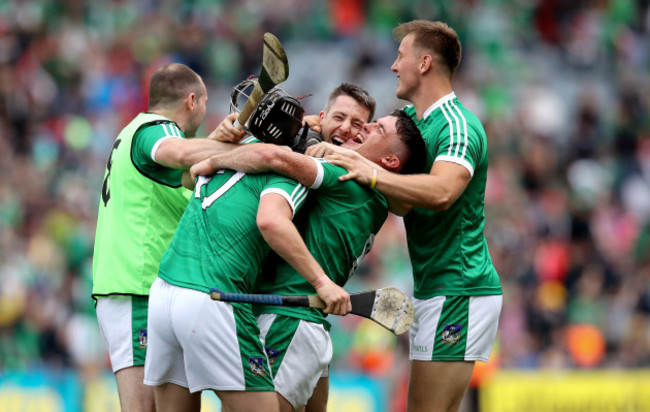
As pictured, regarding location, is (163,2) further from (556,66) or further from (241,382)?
(241,382)

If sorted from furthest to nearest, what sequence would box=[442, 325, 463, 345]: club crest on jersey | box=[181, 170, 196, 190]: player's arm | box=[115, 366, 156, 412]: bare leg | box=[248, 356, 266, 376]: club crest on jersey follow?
box=[115, 366, 156, 412]: bare leg
box=[442, 325, 463, 345]: club crest on jersey
box=[181, 170, 196, 190]: player's arm
box=[248, 356, 266, 376]: club crest on jersey

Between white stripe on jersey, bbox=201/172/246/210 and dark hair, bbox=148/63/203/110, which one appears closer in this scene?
white stripe on jersey, bbox=201/172/246/210

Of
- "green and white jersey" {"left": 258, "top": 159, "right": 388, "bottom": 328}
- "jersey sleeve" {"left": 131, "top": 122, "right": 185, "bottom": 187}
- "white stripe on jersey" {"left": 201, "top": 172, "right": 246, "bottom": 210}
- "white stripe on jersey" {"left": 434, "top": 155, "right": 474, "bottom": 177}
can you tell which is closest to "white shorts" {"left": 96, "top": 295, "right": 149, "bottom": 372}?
"jersey sleeve" {"left": 131, "top": 122, "right": 185, "bottom": 187}

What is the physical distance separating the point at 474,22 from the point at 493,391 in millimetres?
8565

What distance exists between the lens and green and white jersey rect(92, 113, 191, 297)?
6.30 meters

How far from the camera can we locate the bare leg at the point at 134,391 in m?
6.18

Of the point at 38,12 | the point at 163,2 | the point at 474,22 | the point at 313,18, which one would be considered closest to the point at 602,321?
the point at 474,22

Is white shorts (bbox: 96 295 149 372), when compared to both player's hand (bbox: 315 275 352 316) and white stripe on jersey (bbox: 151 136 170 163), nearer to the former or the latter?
white stripe on jersey (bbox: 151 136 170 163)

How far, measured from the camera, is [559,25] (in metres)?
18.5

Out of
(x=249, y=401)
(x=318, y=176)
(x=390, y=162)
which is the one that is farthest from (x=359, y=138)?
(x=249, y=401)

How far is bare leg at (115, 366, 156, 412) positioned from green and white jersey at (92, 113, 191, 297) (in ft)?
1.65

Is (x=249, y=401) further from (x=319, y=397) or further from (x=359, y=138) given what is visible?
(x=359, y=138)

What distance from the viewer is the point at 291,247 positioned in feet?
16.5

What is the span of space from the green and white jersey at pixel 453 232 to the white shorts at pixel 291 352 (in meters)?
1.08
